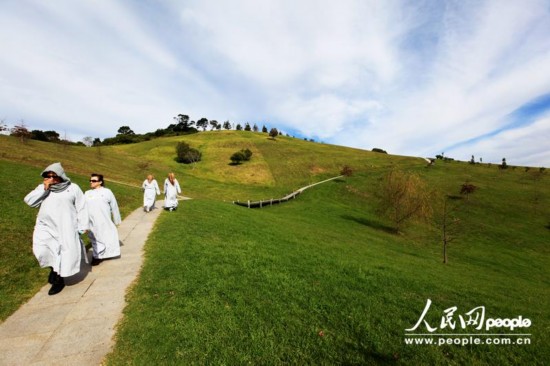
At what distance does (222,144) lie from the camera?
3723 inches

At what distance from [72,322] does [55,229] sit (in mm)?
2916

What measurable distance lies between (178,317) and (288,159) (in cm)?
7734

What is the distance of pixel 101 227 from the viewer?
29.9 ft

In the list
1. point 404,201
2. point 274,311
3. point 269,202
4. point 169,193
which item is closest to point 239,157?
point 269,202

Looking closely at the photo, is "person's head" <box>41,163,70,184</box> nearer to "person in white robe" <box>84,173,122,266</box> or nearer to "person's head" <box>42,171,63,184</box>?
"person's head" <box>42,171,63,184</box>

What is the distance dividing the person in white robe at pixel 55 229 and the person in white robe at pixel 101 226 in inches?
58.8

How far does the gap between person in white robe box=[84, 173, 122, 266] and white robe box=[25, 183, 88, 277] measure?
4.79 feet

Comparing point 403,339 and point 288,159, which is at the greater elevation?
point 288,159

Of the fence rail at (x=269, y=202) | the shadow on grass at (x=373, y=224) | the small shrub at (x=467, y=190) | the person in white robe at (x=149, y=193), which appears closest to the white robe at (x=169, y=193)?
the person in white robe at (x=149, y=193)

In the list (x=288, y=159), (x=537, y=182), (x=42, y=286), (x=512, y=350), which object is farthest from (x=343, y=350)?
(x=537, y=182)

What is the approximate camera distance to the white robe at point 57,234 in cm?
697

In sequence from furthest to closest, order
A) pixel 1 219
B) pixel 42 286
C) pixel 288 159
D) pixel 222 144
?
1. pixel 222 144
2. pixel 288 159
3. pixel 1 219
4. pixel 42 286

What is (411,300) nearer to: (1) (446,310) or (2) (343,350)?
(1) (446,310)

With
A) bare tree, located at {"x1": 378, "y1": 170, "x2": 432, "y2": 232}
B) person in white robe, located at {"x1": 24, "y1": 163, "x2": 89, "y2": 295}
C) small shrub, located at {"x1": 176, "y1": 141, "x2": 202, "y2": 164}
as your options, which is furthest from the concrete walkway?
small shrub, located at {"x1": 176, "y1": 141, "x2": 202, "y2": 164}
